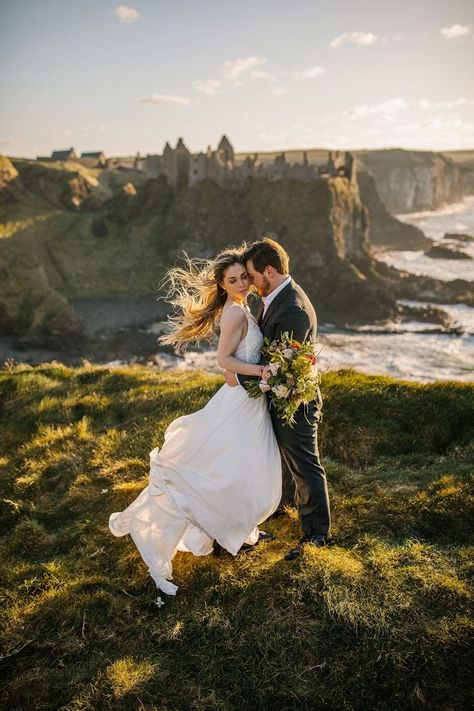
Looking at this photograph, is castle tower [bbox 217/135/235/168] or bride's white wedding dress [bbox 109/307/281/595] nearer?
bride's white wedding dress [bbox 109/307/281/595]

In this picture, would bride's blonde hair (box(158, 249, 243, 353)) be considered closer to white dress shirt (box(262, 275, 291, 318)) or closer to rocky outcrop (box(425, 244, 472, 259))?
white dress shirt (box(262, 275, 291, 318))

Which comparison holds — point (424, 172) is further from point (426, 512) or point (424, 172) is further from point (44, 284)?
point (426, 512)

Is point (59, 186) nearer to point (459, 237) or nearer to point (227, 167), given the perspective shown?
point (227, 167)

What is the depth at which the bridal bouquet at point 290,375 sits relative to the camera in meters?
4.70

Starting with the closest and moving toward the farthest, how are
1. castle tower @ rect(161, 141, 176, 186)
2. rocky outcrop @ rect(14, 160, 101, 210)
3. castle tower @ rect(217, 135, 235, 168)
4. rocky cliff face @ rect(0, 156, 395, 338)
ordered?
rocky cliff face @ rect(0, 156, 395, 338)
castle tower @ rect(217, 135, 235, 168)
rocky outcrop @ rect(14, 160, 101, 210)
castle tower @ rect(161, 141, 176, 186)

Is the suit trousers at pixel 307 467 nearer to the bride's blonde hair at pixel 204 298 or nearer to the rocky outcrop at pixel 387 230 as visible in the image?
the bride's blonde hair at pixel 204 298

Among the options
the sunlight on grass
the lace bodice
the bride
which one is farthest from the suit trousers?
the sunlight on grass

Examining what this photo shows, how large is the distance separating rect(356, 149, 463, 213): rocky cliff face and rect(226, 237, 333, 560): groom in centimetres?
16166

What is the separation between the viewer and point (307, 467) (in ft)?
17.0

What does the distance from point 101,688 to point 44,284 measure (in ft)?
171

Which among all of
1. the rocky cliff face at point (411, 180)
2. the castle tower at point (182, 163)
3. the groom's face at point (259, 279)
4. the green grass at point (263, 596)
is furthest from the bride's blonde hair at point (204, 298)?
the rocky cliff face at point (411, 180)

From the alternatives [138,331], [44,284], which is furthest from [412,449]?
[44,284]

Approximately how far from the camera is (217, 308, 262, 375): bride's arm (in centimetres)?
510

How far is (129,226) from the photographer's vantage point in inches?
3027
